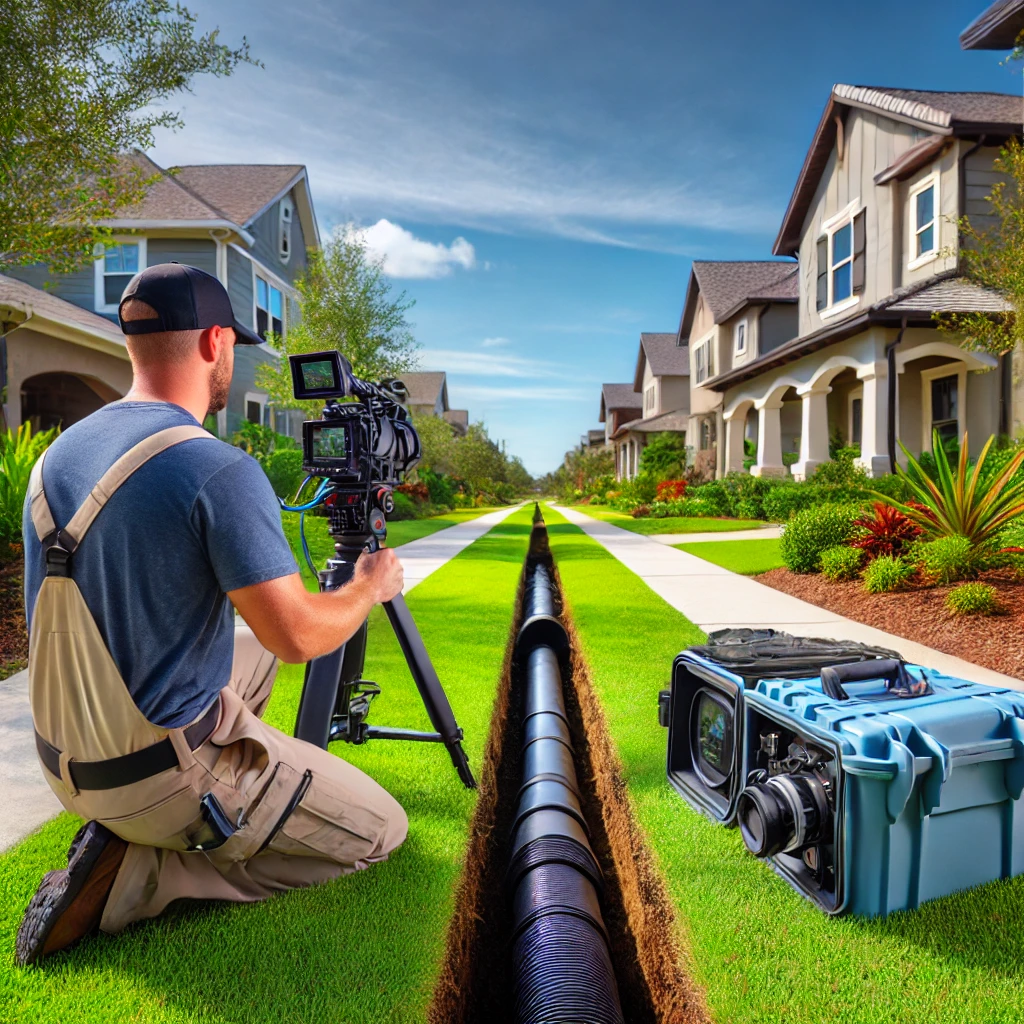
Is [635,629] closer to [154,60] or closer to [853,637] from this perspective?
[853,637]

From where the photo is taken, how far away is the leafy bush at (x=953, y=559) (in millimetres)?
6711

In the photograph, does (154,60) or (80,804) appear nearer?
(80,804)

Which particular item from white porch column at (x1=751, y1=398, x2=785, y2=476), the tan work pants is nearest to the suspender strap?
the tan work pants

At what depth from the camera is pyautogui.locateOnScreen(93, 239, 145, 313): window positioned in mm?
16497

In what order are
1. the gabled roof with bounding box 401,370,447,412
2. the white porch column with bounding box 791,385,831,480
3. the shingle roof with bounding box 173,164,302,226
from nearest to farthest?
the white porch column with bounding box 791,385,831,480, the shingle roof with bounding box 173,164,302,226, the gabled roof with bounding box 401,370,447,412

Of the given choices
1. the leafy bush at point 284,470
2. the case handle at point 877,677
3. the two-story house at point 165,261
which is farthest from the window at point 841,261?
the case handle at point 877,677

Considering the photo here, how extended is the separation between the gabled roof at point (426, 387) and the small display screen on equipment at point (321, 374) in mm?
52930

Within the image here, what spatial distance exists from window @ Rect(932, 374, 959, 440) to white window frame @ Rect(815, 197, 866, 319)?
276cm

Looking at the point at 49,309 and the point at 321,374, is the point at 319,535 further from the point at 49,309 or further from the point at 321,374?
the point at 321,374

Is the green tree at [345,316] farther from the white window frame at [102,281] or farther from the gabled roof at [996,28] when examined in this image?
the gabled roof at [996,28]

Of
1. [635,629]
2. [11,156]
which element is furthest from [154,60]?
[635,629]

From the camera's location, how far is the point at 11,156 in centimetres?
627

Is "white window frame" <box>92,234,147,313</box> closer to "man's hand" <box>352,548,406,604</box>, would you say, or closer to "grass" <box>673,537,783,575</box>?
"grass" <box>673,537,783,575</box>

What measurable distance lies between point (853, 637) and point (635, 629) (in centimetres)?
172
